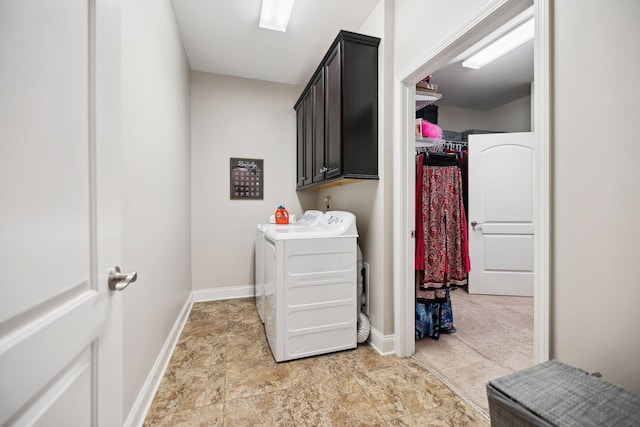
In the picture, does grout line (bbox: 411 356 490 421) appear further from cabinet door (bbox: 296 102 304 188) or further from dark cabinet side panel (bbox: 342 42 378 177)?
cabinet door (bbox: 296 102 304 188)

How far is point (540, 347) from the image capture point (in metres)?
1.05

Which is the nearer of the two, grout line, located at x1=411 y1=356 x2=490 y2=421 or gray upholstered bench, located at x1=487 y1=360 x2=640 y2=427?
gray upholstered bench, located at x1=487 y1=360 x2=640 y2=427

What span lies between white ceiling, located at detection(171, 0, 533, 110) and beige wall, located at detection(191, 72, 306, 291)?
21 centimetres

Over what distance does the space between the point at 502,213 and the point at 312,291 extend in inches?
111

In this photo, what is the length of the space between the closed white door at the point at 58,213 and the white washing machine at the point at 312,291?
3.82ft

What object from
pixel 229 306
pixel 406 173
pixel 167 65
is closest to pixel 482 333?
pixel 406 173

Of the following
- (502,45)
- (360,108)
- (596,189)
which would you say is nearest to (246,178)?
(360,108)

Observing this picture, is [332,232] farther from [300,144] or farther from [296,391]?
[300,144]

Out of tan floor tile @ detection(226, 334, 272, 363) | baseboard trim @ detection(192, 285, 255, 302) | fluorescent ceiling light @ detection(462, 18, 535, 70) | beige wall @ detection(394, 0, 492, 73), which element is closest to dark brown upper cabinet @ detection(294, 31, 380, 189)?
beige wall @ detection(394, 0, 492, 73)

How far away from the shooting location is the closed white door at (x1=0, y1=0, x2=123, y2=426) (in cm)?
42

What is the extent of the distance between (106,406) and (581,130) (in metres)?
1.70

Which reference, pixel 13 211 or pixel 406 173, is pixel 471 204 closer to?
pixel 406 173

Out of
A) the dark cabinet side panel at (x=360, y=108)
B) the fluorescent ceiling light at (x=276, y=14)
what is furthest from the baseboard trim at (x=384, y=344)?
the fluorescent ceiling light at (x=276, y=14)

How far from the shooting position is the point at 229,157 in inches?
132
